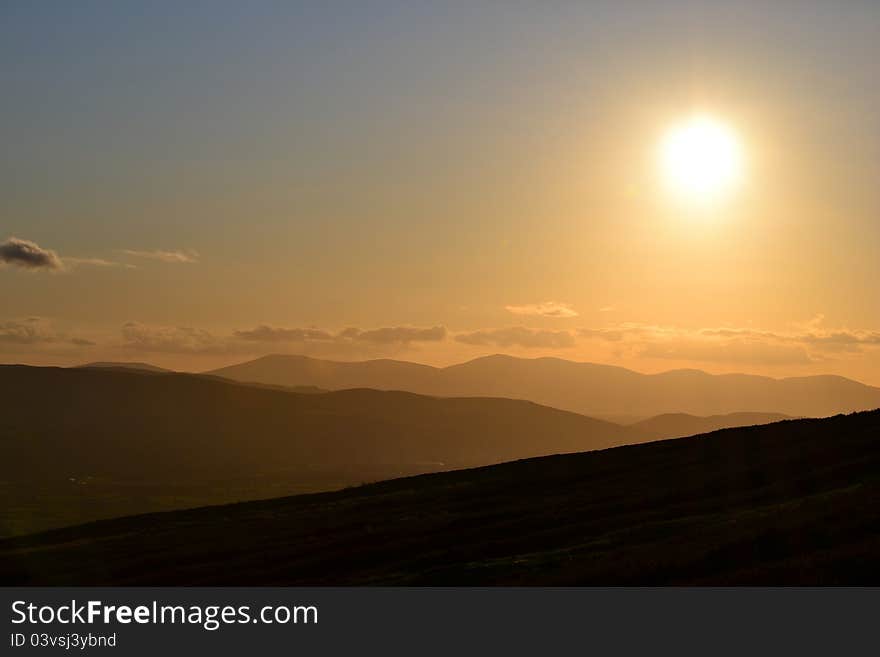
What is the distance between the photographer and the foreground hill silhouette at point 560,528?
3803cm

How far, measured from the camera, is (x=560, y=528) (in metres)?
55.8

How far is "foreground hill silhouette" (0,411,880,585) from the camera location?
38031mm

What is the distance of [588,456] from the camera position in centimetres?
9150

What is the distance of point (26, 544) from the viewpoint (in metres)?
Result: 81.9

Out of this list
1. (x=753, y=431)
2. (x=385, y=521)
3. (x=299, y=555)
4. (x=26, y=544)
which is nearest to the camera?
(x=299, y=555)
